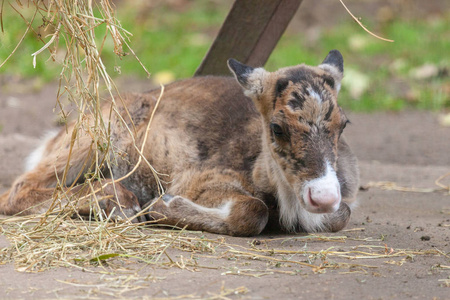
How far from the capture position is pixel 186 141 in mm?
5512

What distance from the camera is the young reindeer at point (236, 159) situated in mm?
4449

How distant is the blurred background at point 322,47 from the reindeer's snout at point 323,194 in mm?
6135

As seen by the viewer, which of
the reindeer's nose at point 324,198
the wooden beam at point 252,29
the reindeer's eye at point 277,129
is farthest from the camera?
the wooden beam at point 252,29

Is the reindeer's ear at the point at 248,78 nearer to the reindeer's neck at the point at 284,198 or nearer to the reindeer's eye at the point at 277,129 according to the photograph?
the reindeer's neck at the point at 284,198

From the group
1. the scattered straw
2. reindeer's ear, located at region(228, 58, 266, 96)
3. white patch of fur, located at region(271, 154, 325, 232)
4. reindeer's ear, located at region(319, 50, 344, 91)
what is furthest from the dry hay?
the scattered straw

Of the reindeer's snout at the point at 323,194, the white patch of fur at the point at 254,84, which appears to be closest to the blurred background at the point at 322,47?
the white patch of fur at the point at 254,84

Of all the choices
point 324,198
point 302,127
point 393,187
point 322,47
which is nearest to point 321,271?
point 324,198

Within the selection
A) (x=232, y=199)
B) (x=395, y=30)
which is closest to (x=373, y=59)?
(x=395, y=30)

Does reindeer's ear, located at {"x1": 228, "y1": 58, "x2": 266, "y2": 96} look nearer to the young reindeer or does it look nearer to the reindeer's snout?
the young reindeer

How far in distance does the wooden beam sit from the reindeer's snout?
89.5 inches

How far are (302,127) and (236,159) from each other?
946mm

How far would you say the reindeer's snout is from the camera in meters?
4.16

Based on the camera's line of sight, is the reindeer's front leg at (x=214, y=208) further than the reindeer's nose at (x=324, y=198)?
Yes

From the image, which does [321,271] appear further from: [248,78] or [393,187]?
[393,187]
